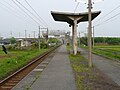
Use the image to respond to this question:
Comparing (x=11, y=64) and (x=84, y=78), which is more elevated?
(x=84, y=78)

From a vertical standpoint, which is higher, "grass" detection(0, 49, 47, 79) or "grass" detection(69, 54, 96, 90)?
"grass" detection(69, 54, 96, 90)

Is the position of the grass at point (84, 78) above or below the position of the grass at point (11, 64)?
above

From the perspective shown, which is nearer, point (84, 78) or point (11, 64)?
point (84, 78)

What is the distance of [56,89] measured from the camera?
1067cm

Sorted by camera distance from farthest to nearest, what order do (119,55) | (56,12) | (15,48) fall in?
(15,48) < (56,12) < (119,55)

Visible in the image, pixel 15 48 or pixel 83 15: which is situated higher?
pixel 83 15

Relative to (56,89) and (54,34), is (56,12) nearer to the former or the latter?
(56,89)

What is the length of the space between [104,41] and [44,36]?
185 ft

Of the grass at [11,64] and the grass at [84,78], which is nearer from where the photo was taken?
the grass at [84,78]

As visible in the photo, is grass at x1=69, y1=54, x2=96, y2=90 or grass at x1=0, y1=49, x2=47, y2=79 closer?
grass at x1=69, y1=54, x2=96, y2=90

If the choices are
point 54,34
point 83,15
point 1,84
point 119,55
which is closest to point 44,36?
point 54,34

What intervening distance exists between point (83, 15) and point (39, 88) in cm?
3122

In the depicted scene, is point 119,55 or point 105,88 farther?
point 119,55

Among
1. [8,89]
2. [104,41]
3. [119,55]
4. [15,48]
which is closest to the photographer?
[8,89]
